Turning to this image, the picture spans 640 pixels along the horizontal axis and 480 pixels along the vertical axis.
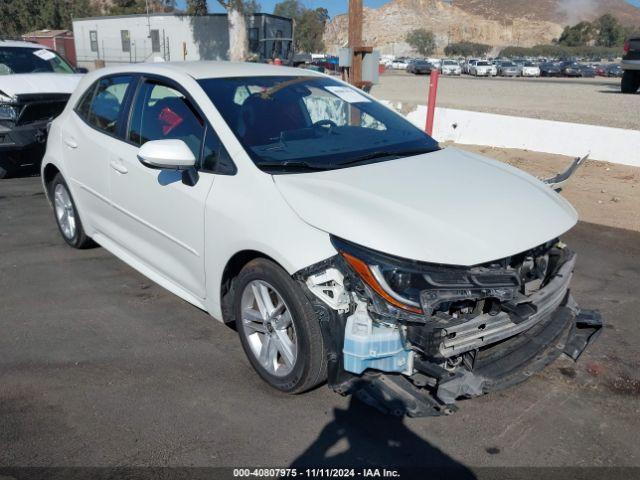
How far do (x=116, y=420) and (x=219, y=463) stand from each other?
674 mm

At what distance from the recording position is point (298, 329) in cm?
303

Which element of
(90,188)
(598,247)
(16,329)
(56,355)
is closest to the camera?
(56,355)

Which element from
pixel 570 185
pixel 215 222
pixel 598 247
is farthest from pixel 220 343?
pixel 570 185

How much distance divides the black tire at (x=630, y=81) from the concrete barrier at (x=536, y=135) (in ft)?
42.1

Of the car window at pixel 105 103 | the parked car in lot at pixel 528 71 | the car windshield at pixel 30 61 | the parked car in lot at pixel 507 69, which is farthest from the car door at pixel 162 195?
the parked car in lot at pixel 528 71

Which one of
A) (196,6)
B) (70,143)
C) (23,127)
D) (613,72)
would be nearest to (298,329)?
(70,143)

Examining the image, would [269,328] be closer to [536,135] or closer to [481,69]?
[536,135]

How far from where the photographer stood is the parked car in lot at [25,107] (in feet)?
26.6

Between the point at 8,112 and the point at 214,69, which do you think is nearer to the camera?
the point at 214,69

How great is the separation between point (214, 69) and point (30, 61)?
704 cm

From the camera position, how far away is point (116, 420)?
3.14 meters

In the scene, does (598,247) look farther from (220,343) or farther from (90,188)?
(90,188)

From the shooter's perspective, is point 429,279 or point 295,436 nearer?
point 429,279

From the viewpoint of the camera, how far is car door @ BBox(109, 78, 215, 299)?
3.69 meters
